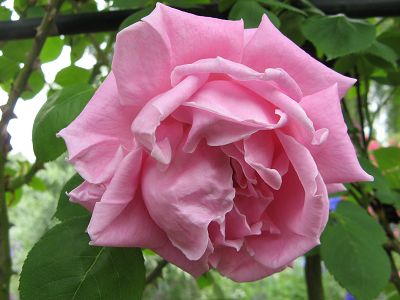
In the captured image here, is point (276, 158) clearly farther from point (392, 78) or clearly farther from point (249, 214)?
point (392, 78)

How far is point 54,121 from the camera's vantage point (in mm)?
572

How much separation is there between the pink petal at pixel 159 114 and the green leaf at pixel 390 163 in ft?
2.65

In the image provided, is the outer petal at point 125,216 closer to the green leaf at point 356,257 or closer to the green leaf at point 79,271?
the green leaf at point 79,271

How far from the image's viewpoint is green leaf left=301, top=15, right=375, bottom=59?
0.68m

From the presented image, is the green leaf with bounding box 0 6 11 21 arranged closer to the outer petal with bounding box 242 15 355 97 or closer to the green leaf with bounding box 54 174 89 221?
the green leaf with bounding box 54 174 89 221

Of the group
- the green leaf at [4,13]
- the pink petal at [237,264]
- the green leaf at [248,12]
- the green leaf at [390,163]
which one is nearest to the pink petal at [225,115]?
the pink petal at [237,264]

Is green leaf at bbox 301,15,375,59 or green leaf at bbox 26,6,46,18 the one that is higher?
green leaf at bbox 301,15,375,59

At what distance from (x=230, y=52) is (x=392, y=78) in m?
0.66

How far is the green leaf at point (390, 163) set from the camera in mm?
1116

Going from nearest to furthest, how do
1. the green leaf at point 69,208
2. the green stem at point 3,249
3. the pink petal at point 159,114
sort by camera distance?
1. the pink petal at point 159,114
2. the green leaf at point 69,208
3. the green stem at point 3,249

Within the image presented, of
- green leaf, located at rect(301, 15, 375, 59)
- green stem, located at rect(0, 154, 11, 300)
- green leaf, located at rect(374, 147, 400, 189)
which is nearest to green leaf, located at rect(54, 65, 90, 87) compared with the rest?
green stem, located at rect(0, 154, 11, 300)

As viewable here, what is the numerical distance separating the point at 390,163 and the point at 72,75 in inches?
26.2

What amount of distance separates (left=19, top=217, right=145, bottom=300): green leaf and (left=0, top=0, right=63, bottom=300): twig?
0.17 m

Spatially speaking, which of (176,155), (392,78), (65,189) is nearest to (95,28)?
(65,189)
